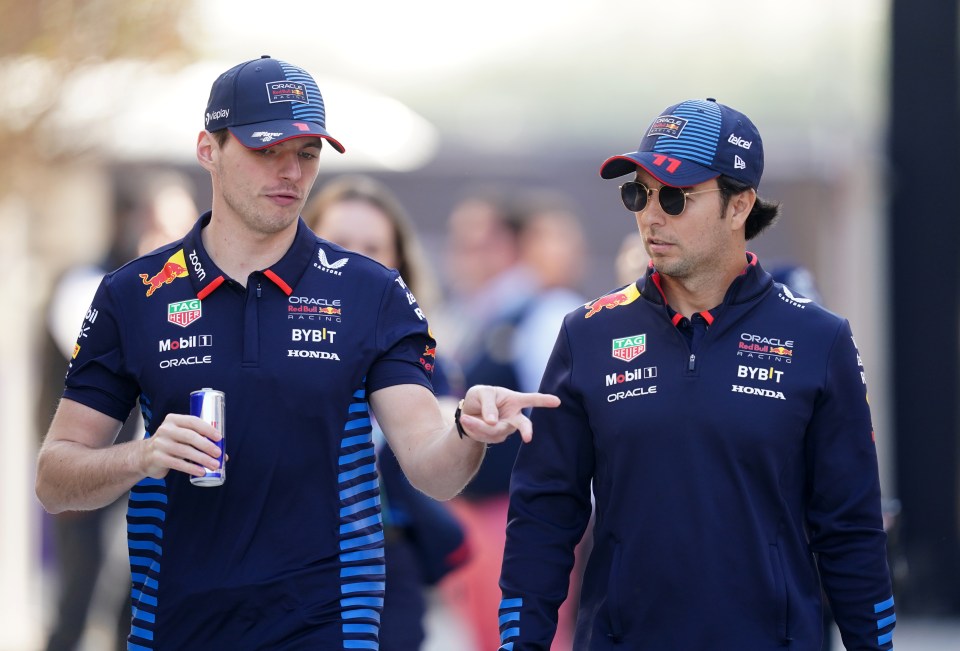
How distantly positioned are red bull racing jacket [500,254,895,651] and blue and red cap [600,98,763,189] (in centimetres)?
29

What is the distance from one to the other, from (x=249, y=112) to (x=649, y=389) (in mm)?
1209

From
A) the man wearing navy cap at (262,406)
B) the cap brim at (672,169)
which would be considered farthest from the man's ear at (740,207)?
the man wearing navy cap at (262,406)

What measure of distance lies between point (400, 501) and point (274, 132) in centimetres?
168

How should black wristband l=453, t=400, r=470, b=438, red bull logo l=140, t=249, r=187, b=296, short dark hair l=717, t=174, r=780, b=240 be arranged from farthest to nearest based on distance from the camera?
short dark hair l=717, t=174, r=780, b=240 → red bull logo l=140, t=249, r=187, b=296 → black wristband l=453, t=400, r=470, b=438

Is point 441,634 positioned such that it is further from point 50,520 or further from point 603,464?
point 603,464

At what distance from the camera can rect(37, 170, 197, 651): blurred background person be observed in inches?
264

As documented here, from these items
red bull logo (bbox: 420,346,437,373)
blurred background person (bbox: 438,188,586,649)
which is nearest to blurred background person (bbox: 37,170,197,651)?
blurred background person (bbox: 438,188,586,649)

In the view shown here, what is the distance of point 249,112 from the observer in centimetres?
371

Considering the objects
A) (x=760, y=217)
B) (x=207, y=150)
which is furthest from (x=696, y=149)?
(x=207, y=150)

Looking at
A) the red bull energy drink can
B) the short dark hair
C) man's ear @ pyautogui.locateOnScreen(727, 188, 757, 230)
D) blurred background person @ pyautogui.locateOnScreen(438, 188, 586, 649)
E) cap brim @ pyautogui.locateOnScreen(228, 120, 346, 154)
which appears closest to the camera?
the red bull energy drink can

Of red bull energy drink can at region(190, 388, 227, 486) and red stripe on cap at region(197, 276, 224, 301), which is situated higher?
red stripe on cap at region(197, 276, 224, 301)

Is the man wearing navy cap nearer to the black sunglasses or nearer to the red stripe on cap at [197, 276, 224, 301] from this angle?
the red stripe on cap at [197, 276, 224, 301]

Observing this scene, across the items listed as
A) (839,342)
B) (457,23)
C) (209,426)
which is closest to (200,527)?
(209,426)

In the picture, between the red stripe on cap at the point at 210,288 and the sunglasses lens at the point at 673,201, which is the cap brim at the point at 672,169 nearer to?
the sunglasses lens at the point at 673,201
